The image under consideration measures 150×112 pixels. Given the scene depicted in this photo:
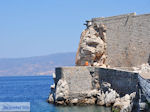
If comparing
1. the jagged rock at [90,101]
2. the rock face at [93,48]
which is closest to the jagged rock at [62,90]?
the jagged rock at [90,101]

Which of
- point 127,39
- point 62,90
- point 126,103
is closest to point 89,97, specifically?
point 62,90

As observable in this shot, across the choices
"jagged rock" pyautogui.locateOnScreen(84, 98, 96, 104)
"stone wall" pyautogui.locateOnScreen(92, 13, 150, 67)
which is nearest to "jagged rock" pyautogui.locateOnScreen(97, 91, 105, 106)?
"jagged rock" pyautogui.locateOnScreen(84, 98, 96, 104)

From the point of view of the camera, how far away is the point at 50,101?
28469 mm

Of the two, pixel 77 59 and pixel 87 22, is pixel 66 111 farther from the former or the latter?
pixel 87 22

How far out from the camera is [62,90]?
26.2 meters

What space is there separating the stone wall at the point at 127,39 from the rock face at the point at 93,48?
481 millimetres

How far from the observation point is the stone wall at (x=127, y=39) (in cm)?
2645

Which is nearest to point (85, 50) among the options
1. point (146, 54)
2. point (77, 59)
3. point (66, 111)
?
point (77, 59)

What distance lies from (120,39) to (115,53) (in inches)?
49.5

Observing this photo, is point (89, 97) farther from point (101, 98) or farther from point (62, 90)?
point (62, 90)

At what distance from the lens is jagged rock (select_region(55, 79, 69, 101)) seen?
26.1 meters

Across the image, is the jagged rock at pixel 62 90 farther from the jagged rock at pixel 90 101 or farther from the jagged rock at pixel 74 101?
the jagged rock at pixel 90 101

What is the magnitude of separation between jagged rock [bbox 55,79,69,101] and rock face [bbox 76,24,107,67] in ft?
13.6

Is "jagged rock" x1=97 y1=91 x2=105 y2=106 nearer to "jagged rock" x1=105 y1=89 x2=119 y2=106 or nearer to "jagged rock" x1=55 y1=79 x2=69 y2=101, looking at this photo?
"jagged rock" x1=105 y1=89 x2=119 y2=106
